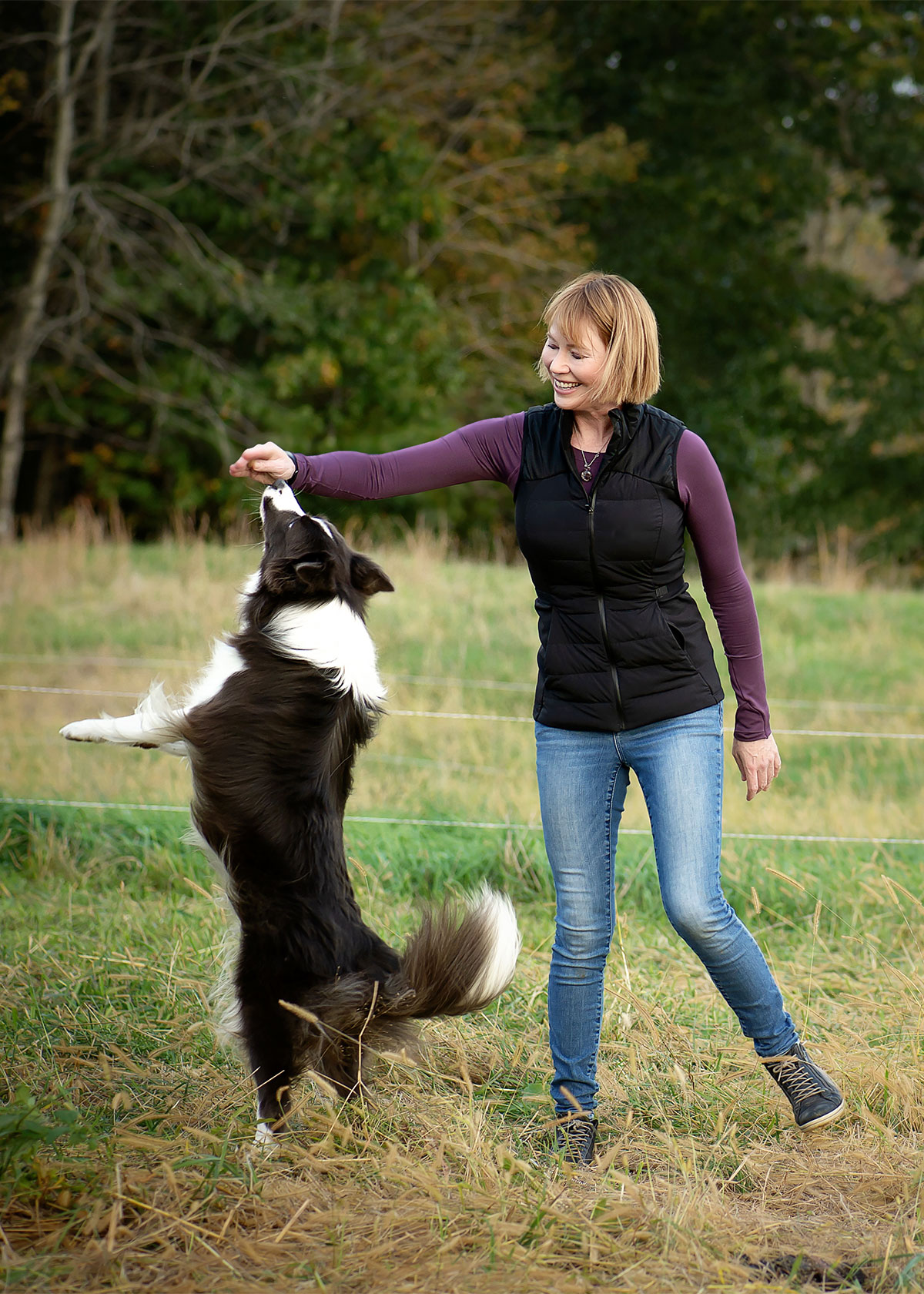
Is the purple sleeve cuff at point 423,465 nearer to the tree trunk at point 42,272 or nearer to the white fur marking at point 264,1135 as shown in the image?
the white fur marking at point 264,1135

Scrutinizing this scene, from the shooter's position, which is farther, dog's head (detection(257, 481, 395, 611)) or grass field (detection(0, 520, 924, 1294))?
dog's head (detection(257, 481, 395, 611))

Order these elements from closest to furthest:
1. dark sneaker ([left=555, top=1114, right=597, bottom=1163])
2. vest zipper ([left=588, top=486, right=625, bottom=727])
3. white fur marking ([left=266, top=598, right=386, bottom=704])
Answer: vest zipper ([left=588, top=486, right=625, bottom=727])
dark sneaker ([left=555, top=1114, right=597, bottom=1163])
white fur marking ([left=266, top=598, right=386, bottom=704])

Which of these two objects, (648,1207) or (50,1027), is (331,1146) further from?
(50,1027)

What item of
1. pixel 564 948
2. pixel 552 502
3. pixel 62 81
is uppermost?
pixel 62 81

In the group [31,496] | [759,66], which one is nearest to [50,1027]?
[31,496]

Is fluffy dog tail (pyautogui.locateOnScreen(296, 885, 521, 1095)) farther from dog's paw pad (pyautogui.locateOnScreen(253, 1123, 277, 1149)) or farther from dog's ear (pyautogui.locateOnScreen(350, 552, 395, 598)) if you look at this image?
dog's ear (pyautogui.locateOnScreen(350, 552, 395, 598))

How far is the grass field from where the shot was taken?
8.27 ft

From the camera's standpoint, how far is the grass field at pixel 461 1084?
2.52m

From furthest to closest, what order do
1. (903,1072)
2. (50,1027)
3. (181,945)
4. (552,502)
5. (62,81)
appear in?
(62,81) → (181,945) → (50,1027) → (903,1072) → (552,502)

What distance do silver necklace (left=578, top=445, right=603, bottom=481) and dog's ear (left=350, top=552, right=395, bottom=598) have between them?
80cm

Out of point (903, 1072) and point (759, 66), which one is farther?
point (759, 66)

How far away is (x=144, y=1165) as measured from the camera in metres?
2.79

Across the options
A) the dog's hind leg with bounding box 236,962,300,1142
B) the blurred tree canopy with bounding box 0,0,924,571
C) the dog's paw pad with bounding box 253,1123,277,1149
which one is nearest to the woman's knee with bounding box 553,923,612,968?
the dog's hind leg with bounding box 236,962,300,1142

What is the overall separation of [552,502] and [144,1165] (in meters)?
1.87
